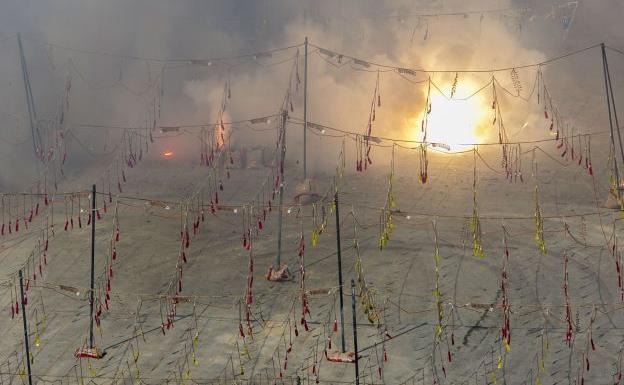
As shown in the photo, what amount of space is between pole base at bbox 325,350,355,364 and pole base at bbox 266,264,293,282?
6.18m

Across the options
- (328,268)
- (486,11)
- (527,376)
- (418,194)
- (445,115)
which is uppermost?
(486,11)

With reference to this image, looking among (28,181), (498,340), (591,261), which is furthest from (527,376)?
(28,181)

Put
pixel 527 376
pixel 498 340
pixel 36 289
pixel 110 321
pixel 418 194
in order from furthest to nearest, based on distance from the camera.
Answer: pixel 418 194, pixel 36 289, pixel 110 321, pixel 498 340, pixel 527 376

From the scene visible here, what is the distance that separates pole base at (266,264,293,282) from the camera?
34812 mm

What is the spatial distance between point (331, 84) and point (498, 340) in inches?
1107

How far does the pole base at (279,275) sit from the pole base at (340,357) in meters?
6.18

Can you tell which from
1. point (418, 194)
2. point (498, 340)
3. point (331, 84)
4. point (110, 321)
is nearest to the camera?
point (498, 340)

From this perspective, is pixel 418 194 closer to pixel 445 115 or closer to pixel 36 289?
pixel 445 115

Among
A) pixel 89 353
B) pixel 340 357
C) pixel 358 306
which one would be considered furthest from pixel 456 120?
pixel 89 353

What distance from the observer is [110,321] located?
107 feet

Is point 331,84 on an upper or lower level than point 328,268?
upper

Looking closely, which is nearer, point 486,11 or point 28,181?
point 28,181

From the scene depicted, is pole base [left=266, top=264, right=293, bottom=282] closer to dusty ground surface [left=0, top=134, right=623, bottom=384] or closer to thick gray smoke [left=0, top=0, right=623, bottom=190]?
dusty ground surface [left=0, top=134, right=623, bottom=384]

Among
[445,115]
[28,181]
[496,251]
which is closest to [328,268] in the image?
[496,251]
